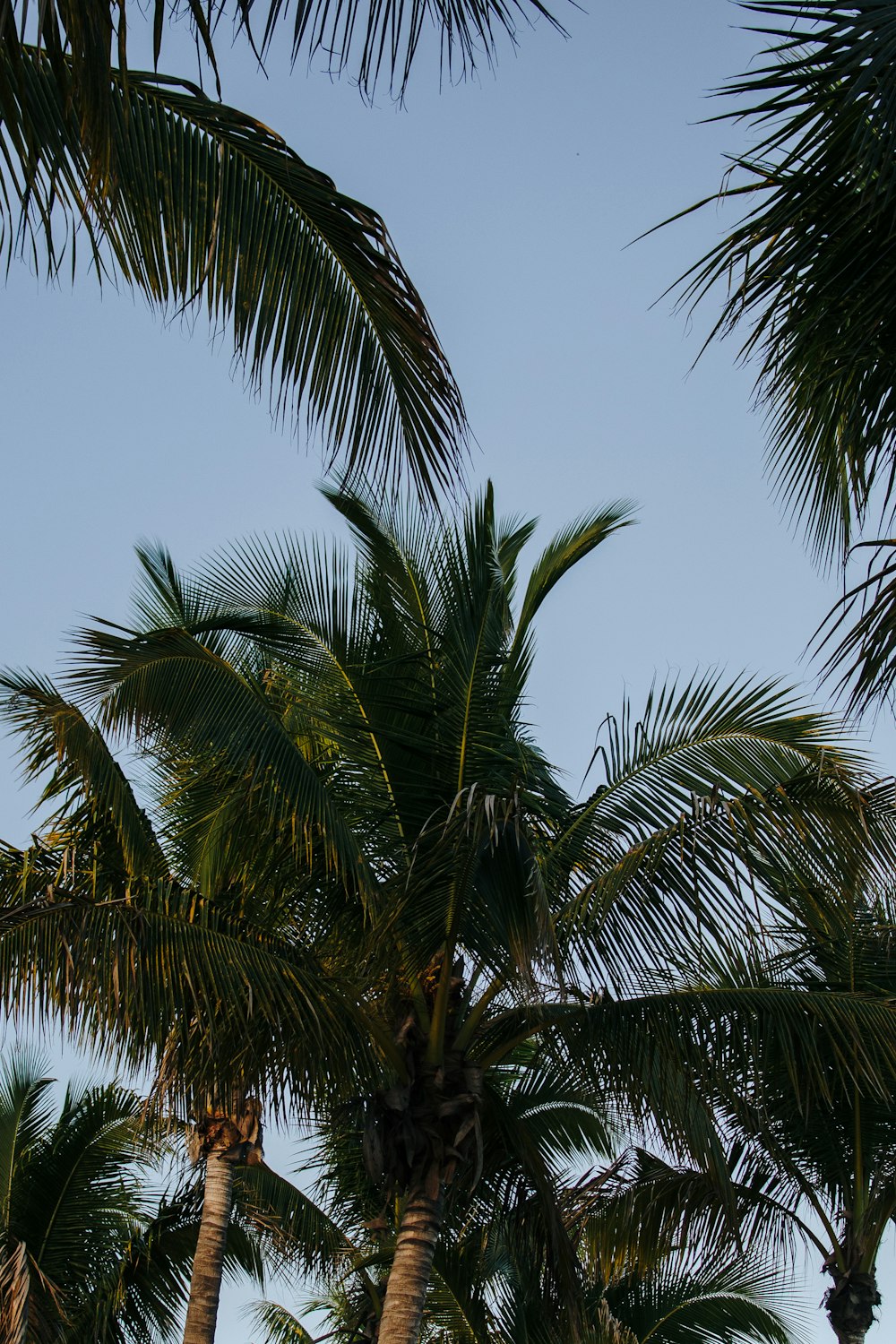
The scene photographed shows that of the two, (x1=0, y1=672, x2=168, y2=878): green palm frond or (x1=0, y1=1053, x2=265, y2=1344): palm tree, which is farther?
(x1=0, y1=1053, x2=265, y2=1344): palm tree

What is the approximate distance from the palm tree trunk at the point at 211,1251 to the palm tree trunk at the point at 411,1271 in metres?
3.44

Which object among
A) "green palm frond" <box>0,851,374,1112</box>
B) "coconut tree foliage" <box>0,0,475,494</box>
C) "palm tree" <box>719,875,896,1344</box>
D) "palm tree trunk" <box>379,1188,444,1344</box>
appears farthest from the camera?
"palm tree" <box>719,875,896,1344</box>

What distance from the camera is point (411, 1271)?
27.8 feet

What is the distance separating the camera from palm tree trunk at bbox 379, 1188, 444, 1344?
8.33 metres

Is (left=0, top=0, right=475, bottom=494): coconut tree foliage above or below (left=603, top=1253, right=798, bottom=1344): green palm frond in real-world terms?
above

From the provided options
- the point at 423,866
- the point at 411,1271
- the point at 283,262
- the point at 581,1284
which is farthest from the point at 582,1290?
the point at 283,262

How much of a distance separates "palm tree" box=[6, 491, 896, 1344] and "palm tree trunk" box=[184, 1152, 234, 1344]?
8.83 ft

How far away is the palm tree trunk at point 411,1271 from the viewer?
27.3 feet

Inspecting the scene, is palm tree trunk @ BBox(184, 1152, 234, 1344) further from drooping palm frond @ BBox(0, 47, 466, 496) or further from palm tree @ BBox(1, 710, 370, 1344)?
drooping palm frond @ BBox(0, 47, 466, 496)

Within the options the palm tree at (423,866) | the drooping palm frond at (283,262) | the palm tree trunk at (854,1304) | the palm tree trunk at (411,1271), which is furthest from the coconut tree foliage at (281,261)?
the palm tree trunk at (854,1304)

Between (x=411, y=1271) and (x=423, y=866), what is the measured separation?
7.92 feet

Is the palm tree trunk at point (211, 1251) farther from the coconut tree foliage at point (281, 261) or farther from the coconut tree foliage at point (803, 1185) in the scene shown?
the coconut tree foliage at point (281, 261)

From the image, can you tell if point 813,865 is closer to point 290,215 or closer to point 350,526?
point 350,526

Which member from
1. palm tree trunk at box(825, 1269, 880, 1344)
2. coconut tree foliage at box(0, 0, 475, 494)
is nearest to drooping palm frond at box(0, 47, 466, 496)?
coconut tree foliage at box(0, 0, 475, 494)
